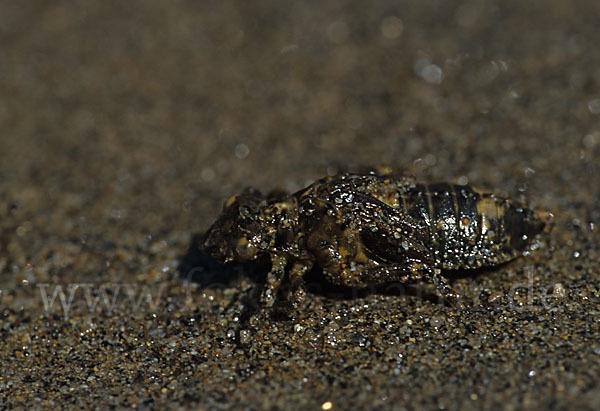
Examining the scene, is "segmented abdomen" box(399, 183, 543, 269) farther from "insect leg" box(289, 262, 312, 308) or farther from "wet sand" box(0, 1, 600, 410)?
"insect leg" box(289, 262, 312, 308)

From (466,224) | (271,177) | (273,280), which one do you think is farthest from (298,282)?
(271,177)

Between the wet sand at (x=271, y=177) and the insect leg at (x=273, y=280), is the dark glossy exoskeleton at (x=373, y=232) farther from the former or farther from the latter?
the wet sand at (x=271, y=177)

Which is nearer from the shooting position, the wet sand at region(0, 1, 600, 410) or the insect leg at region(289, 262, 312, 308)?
the wet sand at region(0, 1, 600, 410)

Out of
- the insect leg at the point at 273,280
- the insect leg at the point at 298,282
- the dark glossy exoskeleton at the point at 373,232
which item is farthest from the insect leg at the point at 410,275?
the insect leg at the point at 273,280

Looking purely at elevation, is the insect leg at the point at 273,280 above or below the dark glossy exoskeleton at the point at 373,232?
below

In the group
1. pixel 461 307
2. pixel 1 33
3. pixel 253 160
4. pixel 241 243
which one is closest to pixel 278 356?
pixel 241 243

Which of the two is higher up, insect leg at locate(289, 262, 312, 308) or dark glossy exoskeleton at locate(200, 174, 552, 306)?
dark glossy exoskeleton at locate(200, 174, 552, 306)

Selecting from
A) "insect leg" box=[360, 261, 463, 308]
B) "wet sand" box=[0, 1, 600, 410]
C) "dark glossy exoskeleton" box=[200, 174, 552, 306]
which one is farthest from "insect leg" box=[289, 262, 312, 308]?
"insect leg" box=[360, 261, 463, 308]
